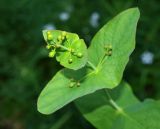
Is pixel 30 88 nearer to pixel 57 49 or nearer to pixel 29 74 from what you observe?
pixel 29 74

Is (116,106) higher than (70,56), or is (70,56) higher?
(70,56)

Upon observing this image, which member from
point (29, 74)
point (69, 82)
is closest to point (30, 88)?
point (29, 74)

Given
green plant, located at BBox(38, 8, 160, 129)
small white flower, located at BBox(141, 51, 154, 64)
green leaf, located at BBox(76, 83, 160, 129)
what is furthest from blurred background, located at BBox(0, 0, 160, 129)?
green plant, located at BBox(38, 8, 160, 129)

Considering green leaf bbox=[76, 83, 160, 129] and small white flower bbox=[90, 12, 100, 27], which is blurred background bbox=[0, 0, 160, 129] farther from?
green leaf bbox=[76, 83, 160, 129]

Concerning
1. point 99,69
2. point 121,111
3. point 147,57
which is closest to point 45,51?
point 147,57

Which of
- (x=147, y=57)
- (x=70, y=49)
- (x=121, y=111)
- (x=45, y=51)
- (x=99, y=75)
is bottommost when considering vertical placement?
(x=147, y=57)

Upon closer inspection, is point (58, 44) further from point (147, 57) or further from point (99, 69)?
point (147, 57)
